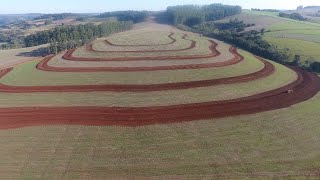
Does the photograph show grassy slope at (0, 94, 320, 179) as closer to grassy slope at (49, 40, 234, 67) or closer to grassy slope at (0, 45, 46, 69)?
grassy slope at (49, 40, 234, 67)

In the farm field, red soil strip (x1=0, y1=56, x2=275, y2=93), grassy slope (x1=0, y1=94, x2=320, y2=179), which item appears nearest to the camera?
grassy slope (x1=0, y1=94, x2=320, y2=179)

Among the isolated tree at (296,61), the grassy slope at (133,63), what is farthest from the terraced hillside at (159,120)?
the isolated tree at (296,61)

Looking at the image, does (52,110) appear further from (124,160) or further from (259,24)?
(259,24)

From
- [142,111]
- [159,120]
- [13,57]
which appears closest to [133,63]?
[142,111]

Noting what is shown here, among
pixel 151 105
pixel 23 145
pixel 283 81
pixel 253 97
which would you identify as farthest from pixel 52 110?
pixel 283 81

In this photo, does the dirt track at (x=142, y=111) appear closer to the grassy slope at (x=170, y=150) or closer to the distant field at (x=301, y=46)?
the grassy slope at (x=170, y=150)

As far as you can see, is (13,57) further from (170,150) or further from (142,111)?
(170,150)

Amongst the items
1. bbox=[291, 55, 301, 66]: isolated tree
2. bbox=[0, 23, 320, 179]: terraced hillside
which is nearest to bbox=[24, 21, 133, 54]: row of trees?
bbox=[0, 23, 320, 179]: terraced hillside
